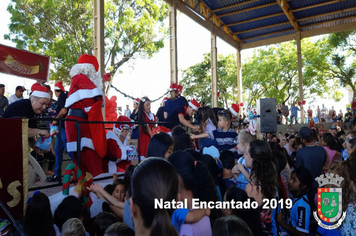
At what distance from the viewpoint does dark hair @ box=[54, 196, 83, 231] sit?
241 cm

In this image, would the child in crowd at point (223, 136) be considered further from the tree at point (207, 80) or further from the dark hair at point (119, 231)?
the tree at point (207, 80)

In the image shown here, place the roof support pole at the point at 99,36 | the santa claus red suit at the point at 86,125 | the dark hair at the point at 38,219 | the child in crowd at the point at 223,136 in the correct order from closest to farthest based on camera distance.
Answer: the dark hair at the point at 38,219 < the santa claus red suit at the point at 86,125 < the child in crowd at the point at 223,136 < the roof support pole at the point at 99,36

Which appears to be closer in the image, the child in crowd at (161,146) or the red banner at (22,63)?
the child in crowd at (161,146)

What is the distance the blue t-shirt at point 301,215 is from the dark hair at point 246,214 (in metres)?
0.81

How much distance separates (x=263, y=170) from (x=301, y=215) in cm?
55

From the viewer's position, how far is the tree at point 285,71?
25.4 m

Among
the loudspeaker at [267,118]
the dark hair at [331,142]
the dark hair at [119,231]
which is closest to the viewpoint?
the dark hair at [119,231]

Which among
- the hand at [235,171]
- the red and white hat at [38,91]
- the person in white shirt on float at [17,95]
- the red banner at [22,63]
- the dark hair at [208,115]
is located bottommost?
the hand at [235,171]

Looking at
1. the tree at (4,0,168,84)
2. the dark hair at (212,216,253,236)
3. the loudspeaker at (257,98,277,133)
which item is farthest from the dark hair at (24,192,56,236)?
the tree at (4,0,168,84)

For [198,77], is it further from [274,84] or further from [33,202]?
[33,202]

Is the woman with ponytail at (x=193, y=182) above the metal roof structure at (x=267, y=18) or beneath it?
beneath

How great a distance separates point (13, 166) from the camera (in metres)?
2.44

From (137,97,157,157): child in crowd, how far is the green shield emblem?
2752mm

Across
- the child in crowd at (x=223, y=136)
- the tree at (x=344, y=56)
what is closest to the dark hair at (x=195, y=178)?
the child in crowd at (x=223, y=136)
